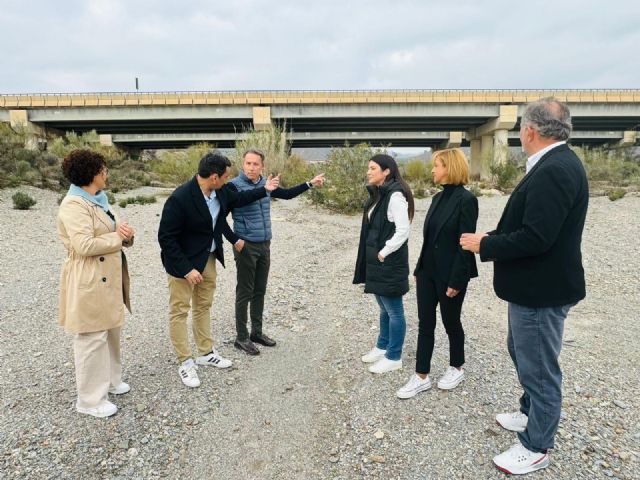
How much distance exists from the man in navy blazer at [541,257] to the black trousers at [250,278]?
Answer: 7.48 feet

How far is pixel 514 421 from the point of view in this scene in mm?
2965

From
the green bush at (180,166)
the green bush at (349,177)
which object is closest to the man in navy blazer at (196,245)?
the green bush at (349,177)

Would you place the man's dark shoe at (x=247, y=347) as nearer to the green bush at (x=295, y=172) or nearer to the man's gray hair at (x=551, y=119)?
the man's gray hair at (x=551, y=119)

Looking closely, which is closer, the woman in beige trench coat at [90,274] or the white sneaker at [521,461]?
the white sneaker at [521,461]

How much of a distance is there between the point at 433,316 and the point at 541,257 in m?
1.14

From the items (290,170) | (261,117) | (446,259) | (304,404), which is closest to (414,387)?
(304,404)

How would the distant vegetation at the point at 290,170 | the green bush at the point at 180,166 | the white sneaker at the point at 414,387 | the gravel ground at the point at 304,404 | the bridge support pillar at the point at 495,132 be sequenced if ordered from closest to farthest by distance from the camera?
the gravel ground at the point at 304,404
the white sneaker at the point at 414,387
the distant vegetation at the point at 290,170
the green bush at the point at 180,166
the bridge support pillar at the point at 495,132

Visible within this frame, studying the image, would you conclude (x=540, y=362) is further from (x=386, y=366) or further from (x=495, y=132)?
(x=495, y=132)

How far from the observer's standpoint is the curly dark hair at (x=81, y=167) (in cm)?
295

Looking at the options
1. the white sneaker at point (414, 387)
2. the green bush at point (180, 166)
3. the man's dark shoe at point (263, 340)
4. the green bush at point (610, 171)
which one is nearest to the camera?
the white sneaker at point (414, 387)

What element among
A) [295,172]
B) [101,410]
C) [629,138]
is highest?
[629,138]

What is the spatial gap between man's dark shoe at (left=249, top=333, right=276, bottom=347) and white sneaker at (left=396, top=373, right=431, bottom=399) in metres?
1.61

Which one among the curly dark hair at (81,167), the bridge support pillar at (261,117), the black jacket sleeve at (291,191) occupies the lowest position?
the black jacket sleeve at (291,191)

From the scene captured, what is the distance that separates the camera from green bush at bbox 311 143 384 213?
14477 mm
